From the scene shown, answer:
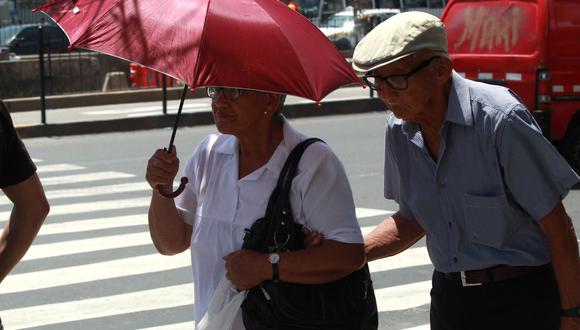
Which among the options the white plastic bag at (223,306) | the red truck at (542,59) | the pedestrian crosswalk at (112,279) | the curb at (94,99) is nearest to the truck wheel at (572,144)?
the red truck at (542,59)

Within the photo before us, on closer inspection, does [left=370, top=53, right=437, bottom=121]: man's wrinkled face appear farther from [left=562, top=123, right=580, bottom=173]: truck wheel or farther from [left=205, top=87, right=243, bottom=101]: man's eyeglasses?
[left=562, top=123, right=580, bottom=173]: truck wheel

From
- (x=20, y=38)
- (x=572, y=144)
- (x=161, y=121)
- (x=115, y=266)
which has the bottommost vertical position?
(x=20, y=38)

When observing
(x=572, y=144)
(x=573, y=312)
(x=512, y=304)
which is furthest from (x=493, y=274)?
(x=572, y=144)

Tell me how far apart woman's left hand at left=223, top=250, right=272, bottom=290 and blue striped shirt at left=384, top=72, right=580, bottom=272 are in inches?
20.9

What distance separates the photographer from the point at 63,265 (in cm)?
830

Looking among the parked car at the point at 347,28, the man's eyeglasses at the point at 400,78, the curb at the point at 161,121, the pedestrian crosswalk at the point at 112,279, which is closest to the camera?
the man's eyeglasses at the point at 400,78

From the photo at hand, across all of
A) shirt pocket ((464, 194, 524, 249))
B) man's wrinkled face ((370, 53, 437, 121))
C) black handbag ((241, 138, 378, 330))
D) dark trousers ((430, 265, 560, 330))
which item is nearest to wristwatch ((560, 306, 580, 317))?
Answer: dark trousers ((430, 265, 560, 330))

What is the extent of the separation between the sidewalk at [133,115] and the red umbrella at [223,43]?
13986mm

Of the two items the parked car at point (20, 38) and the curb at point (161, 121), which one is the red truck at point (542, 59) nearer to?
the curb at point (161, 121)

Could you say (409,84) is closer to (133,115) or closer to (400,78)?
(400,78)

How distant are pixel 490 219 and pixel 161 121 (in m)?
15.3

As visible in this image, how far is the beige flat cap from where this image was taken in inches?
128

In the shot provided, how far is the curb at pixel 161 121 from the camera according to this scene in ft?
57.2

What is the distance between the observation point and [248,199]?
11.1 feet
